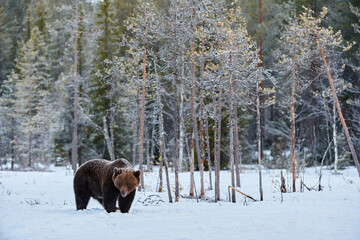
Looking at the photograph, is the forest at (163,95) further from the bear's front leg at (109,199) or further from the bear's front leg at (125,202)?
the bear's front leg at (109,199)

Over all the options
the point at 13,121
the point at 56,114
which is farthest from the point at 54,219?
the point at 13,121

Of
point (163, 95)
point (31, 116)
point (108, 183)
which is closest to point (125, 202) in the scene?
point (108, 183)

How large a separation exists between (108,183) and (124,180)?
496mm

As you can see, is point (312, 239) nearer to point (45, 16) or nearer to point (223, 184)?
point (223, 184)

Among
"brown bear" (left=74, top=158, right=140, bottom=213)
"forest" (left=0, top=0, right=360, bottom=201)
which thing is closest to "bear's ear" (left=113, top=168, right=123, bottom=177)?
"brown bear" (left=74, top=158, right=140, bottom=213)

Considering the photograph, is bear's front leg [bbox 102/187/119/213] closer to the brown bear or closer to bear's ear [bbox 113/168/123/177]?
the brown bear

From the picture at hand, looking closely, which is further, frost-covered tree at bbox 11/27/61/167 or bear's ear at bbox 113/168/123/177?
frost-covered tree at bbox 11/27/61/167

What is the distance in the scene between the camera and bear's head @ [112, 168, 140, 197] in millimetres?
6934

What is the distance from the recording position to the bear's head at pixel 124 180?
6934 mm

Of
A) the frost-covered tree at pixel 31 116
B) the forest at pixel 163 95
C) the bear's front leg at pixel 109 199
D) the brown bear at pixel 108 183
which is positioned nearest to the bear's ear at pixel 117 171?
the brown bear at pixel 108 183

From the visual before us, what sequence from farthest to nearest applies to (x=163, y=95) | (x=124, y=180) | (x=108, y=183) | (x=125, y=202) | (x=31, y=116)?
1. (x=31, y=116)
2. (x=163, y=95)
3. (x=125, y=202)
4. (x=108, y=183)
5. (x=124, y=180)

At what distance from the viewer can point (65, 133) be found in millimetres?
31828

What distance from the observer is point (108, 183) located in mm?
7277

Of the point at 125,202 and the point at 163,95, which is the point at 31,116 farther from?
the point at 125,202
